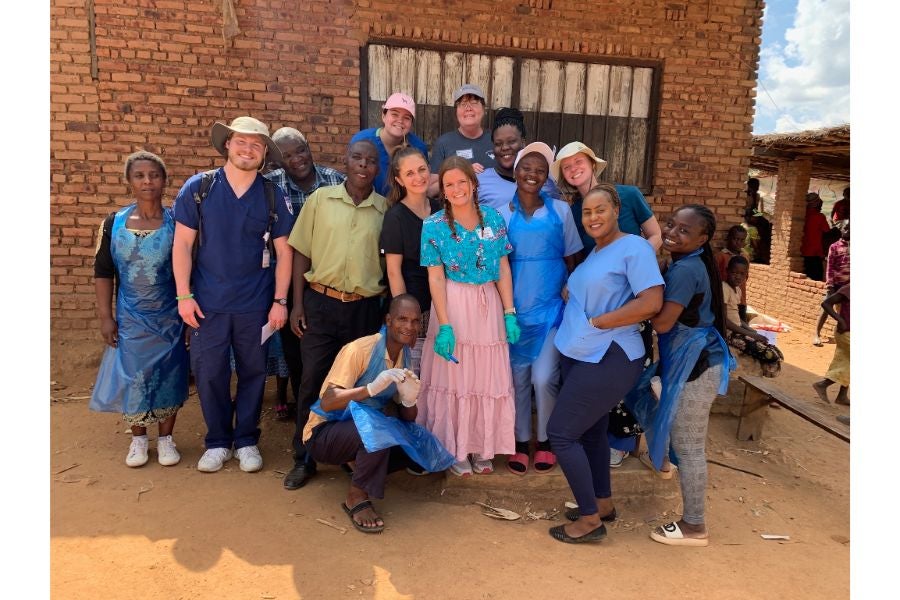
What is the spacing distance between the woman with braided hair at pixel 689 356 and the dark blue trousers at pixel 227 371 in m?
2.35

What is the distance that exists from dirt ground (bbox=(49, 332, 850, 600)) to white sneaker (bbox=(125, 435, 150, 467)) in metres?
0.05

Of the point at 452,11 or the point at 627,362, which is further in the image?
the point at 452,11

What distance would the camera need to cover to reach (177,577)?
269cm

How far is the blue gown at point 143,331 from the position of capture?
350 centimetres

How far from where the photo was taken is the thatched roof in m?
7.48

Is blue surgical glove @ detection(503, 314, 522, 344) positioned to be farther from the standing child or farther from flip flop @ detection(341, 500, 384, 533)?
the standing child

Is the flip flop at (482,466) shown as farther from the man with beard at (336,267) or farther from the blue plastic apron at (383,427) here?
the man with beard at (336,267)

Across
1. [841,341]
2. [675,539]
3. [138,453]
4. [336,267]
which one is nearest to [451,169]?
[336,267]

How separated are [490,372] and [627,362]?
2.48ft

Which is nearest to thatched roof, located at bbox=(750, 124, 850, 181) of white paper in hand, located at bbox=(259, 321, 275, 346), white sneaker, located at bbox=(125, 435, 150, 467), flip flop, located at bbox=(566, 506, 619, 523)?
flip flop, located at bbox=(566, 506, 619, 523)

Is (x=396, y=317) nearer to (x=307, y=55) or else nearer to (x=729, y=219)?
(x=307, y=55)

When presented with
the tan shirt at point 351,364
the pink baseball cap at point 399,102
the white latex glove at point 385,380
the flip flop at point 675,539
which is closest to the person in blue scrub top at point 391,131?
the pink baseball cap at point 399,102

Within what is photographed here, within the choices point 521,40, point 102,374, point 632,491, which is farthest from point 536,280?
point 521,40

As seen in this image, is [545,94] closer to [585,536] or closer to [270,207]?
[270,207]
